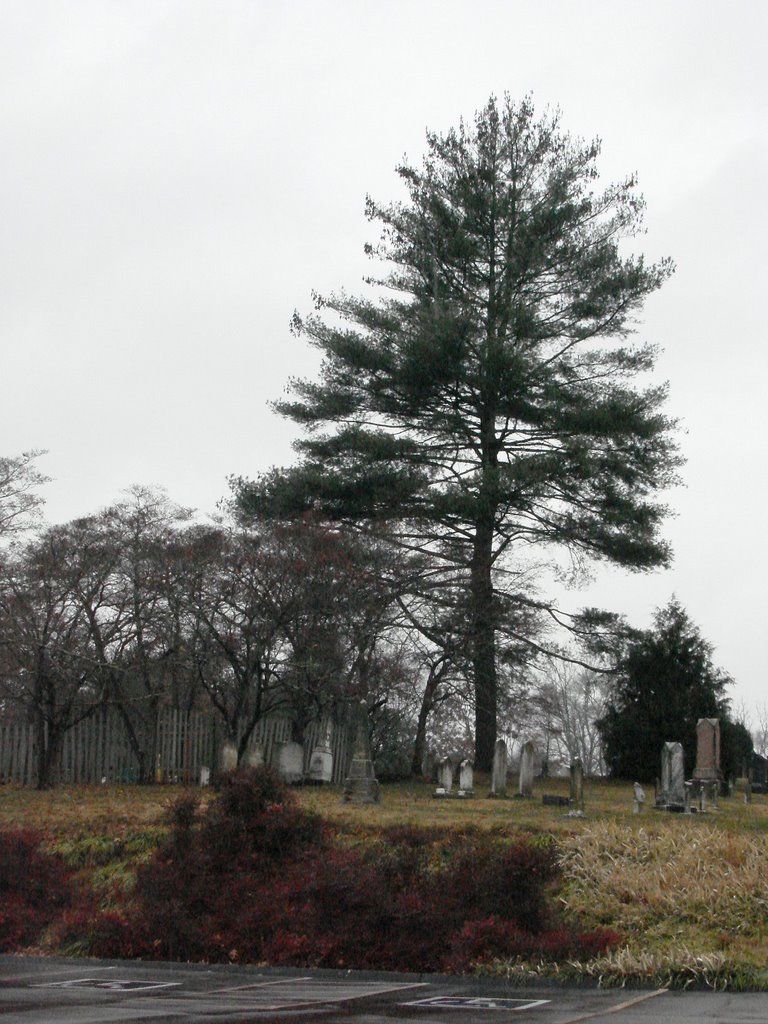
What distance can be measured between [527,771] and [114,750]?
891 centimetres

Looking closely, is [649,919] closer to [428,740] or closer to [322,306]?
[322,306]

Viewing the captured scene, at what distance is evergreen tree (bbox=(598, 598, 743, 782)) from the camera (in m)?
28.8

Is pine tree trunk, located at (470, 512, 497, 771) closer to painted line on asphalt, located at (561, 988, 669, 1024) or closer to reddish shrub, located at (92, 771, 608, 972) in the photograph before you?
reddish shrub, located at (92, 771, 608, 972)

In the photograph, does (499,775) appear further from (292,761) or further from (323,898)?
(323,898)

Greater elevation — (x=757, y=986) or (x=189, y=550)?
(x=189, y=550)

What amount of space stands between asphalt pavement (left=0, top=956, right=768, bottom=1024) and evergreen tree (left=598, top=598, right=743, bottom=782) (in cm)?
1726

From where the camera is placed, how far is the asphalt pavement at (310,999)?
932 cm

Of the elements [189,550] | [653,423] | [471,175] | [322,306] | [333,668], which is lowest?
[333,668]

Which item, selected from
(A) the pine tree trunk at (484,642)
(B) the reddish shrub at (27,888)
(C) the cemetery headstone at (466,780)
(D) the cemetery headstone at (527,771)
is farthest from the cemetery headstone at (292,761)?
(B) the reddish shrub at (27,888)

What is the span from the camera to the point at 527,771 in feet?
73.7

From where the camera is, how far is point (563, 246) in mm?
31781

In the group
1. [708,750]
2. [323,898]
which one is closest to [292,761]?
[708,750]

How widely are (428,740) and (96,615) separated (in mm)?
19452

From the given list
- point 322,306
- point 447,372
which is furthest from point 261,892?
point 322,306
